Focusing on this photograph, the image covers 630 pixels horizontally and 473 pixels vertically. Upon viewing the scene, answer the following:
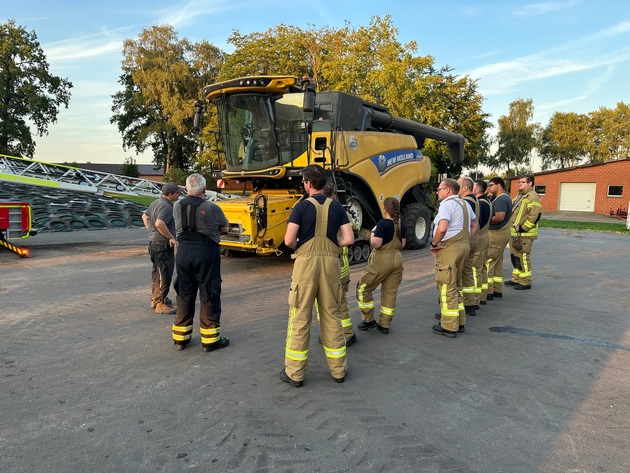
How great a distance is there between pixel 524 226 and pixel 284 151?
15.1ft

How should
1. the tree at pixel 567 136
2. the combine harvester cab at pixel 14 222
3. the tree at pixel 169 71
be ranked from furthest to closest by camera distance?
the tree at pixel 567 136 < the tree at pixel 169 71 < the combine harvester cab at pixel 14 222

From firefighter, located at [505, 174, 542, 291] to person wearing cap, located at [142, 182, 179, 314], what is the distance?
5.26 m

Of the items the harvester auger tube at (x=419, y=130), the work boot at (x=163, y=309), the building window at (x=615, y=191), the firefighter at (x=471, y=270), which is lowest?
the work boot at (x=163, y=309)

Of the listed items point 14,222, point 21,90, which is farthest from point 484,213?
point 21,90

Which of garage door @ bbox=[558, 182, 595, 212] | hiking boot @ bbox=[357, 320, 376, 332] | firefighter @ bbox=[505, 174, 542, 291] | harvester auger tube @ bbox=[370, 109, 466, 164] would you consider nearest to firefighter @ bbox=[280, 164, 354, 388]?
hiking boot @ bbox=[357, 320, 376, 332]

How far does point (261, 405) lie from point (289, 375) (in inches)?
16.1

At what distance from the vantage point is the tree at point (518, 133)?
5159cm

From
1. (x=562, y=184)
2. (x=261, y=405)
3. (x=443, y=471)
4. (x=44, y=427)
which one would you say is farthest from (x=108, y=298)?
(x=562, y=184)

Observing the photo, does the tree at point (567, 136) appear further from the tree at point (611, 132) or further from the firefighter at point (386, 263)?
the firefighter at point (386, 263)

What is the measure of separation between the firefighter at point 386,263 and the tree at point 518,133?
52.9 metres

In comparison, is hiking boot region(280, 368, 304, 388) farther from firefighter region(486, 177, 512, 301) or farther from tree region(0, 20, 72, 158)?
tree region(0, 20, 72, 158)

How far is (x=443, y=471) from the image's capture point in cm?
262

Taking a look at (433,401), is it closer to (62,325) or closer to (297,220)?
(297,220)

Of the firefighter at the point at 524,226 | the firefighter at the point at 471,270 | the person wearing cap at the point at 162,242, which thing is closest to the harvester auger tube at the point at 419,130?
the firefighter at the point at 524,226
